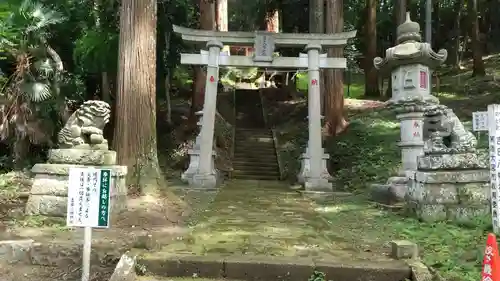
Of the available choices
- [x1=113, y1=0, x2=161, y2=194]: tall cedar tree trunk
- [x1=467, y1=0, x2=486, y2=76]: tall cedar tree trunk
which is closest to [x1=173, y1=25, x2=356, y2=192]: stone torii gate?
[x1=113, y1=0, x2=161, y2=194]: tall cedar tree trunk

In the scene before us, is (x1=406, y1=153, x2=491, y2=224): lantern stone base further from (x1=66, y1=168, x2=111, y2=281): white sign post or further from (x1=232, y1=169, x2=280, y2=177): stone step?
(x1=232, y1=169, x2=280, y2=177): stone step

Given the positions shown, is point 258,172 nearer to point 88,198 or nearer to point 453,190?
point 453,190

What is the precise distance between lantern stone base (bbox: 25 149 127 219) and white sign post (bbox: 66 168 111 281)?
190cm

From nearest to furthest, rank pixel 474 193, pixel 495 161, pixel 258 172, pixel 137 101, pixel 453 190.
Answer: pixel 495 161
pixel 474 193
pixel 453 190
pixel 137 101
pixel 258 172

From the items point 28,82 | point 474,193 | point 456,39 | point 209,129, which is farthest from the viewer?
point 456,39

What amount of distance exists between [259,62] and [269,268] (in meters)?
8.70

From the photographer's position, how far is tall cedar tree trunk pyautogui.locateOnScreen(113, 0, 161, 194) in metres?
7.44

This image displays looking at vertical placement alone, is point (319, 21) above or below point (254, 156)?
above

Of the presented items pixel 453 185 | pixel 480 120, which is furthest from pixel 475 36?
pixel 453 185

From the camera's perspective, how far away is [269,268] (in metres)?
4.40

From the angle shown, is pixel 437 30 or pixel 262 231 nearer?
pixel 262 231

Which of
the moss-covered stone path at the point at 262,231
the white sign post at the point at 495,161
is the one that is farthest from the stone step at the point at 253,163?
the white sign post at the point at 495,161

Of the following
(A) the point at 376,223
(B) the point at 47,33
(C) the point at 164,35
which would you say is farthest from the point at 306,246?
(C) the point at 164,35

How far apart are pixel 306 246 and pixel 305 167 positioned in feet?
24.4
